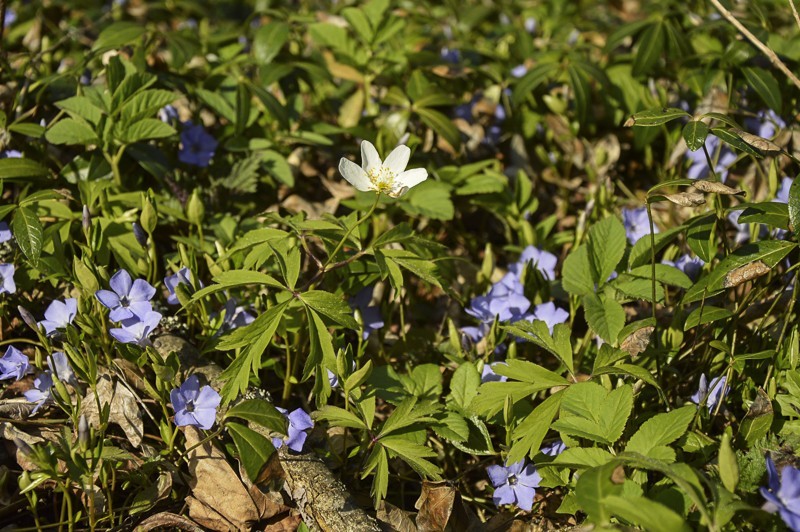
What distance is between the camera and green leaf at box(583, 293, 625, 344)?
190cm

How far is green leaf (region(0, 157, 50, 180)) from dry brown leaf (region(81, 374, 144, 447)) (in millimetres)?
679

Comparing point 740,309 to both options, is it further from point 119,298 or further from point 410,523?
point 119,298

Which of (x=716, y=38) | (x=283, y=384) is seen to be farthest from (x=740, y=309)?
(x=716, y=38)

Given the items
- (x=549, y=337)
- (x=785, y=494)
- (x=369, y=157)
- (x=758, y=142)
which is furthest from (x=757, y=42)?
(x=785, y=494)

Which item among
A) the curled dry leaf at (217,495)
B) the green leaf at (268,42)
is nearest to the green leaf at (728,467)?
the curled dry leaf at (217,495)

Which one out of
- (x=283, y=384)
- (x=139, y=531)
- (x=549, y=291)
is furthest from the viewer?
(x=549, y=291)

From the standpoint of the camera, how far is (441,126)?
2689 mm

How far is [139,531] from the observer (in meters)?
1.69

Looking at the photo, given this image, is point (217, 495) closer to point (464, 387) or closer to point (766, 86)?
point (464, 387)

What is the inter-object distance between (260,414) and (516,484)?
25.7 inches

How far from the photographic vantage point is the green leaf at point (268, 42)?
2.85 m

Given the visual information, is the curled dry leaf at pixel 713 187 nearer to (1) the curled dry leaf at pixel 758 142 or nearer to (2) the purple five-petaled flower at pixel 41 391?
(1) the curled dry leaf at pixel 758 142

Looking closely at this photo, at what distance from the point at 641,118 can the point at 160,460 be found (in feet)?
4.68

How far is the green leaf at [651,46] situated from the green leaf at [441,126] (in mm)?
807
